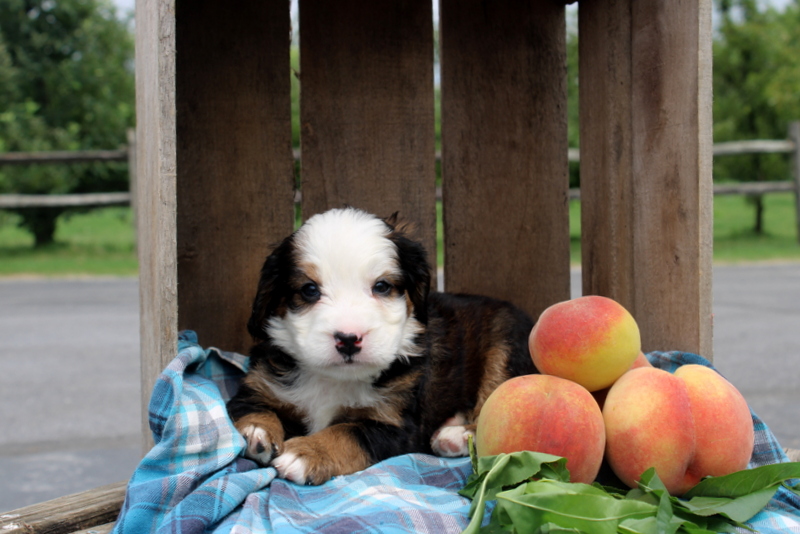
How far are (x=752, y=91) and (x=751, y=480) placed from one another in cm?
1873

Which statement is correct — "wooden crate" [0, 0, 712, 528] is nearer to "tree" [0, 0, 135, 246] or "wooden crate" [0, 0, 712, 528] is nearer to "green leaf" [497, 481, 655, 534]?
"green leaf" [497, 481, 655, 534]

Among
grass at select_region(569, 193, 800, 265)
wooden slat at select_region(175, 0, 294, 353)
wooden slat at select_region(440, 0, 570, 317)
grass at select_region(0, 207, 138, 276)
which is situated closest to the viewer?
wooden slat at select_region(175, 0, 294, 353)

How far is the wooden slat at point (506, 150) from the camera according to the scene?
11.2ft

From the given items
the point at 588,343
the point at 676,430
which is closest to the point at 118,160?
the point at 588,343

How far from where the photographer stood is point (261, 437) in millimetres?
2252

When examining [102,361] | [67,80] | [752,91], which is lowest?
[102,361]

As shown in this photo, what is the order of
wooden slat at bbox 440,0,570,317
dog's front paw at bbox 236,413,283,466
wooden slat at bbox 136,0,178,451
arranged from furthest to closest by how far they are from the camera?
wooden slat at bbox 440,0,570,317 → dog's front paw at bbox 236,413,283,466 → wooden slat at bbox 136,0,178,451

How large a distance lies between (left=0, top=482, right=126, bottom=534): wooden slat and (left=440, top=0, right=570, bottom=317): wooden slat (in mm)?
1741

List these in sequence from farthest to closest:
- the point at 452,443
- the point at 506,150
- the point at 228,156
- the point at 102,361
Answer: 1. the point at 102,361
2. the point at 506,150
3. the point at 228,156
4. the point at 452,443

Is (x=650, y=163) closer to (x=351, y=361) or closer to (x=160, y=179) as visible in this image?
(x=351, y=361)

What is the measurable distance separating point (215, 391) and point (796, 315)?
7496 millimetres

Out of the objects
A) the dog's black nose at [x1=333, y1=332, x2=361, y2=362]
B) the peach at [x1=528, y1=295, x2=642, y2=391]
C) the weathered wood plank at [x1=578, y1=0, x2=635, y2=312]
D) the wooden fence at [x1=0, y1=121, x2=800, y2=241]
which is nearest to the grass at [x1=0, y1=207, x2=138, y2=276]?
the wooden fence at [x1=0, y1=121, x2=800, y2=241]

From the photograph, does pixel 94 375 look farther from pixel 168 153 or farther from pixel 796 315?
pixel 796 315

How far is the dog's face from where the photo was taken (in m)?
2.19
